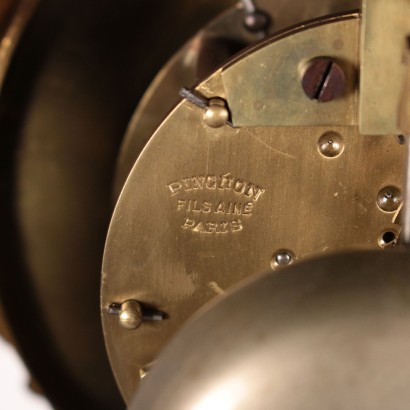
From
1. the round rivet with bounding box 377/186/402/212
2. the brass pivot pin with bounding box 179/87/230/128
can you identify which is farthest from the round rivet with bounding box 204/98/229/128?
the round rivet with bounding box 377/186/402/212

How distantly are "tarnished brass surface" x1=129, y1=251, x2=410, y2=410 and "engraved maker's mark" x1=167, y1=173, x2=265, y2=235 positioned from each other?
0.12m

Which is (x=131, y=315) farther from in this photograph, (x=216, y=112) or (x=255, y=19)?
(x=255, y=19)

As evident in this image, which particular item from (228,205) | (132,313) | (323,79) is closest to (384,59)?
(323,79)

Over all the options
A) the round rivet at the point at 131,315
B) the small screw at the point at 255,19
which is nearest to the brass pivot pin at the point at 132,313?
the round rivet at the point at 131,315

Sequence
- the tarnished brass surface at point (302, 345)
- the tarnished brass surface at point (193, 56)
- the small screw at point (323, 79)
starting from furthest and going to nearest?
the tarnished brass surface at point (193, 56), the small screw at point (323, 79), the tarnished brass surface at point (302, 345)

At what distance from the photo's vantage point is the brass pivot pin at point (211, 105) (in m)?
0.49

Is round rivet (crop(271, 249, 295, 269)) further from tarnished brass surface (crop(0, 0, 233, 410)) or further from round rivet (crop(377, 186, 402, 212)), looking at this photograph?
tarnished brass surface (crop(0, 0, 233, 410))

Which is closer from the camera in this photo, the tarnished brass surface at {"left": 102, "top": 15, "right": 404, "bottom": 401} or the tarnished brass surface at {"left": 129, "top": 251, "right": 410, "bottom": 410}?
the tarnished brass surface at {"left": 129, "top": 251, "right": 410, "bottom": 410}

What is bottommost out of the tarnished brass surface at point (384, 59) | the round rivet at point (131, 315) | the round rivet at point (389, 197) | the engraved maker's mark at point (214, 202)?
the round rivet at point (131, 315)

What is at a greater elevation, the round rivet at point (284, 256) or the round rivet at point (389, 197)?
the round rivet at point (389, 197)

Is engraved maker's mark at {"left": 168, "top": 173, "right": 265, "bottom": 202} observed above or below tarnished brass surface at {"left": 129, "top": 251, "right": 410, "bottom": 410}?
above

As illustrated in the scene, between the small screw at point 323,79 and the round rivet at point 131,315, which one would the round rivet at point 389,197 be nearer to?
the small screw at point 323,79

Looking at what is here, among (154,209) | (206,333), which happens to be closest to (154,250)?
(154,209)

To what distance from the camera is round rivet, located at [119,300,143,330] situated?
1.77 ft
